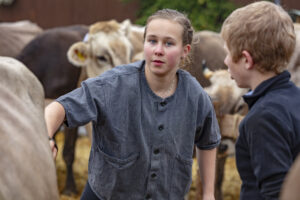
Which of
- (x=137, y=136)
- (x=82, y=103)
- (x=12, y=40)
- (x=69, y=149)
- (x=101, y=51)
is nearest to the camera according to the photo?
(x=82, y=103)

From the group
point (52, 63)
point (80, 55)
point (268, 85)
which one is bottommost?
point (52, 63)

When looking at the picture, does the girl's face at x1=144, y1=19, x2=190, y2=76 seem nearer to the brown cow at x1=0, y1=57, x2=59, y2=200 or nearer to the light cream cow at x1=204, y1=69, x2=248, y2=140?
the brown cow at x1=0, y1=57, x2=59, y2=200

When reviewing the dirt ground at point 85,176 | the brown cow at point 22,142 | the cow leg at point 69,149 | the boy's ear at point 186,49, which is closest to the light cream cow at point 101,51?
the cow leg at point 69,149

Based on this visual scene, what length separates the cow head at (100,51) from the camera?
13.1ft

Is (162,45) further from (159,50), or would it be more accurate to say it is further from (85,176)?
(85,176)

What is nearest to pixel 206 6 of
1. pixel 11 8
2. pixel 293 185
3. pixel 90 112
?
pixel 11 8

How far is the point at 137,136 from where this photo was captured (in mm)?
1848

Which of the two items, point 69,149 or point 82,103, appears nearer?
point 82,103

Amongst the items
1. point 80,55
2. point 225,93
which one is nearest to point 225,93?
point 225,93

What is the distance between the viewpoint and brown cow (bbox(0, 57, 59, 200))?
1.26m

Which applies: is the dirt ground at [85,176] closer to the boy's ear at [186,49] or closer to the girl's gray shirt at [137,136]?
the girl's gray shirt at [137,136]

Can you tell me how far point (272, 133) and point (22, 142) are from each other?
748 millimetres

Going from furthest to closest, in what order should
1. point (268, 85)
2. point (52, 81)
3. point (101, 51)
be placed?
point (52, 81) < point (101, 51) < point (268, 85)

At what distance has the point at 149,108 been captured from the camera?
1.87 meters
